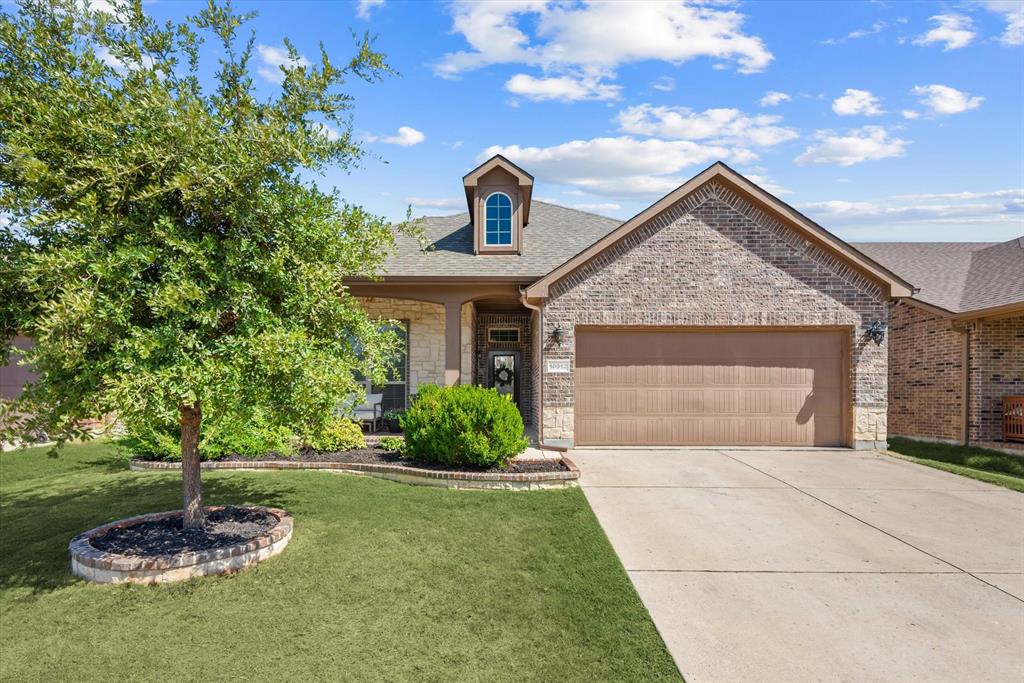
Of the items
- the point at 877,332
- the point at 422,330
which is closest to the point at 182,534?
the point at 422,330

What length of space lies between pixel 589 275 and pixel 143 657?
9693 millimetres

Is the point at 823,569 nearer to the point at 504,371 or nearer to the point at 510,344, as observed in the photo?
the point at 504,371

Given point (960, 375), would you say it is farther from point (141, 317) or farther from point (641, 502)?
point (141, 317)

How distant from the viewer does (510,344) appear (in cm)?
1655

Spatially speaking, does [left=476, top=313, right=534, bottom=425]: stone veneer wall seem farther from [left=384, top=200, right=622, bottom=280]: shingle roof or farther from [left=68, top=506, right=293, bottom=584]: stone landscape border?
[left=68, top=506, right=293, bottom=584]: stone landscape border

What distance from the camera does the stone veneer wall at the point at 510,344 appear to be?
53.6 ft

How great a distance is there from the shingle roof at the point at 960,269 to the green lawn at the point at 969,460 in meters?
3.27

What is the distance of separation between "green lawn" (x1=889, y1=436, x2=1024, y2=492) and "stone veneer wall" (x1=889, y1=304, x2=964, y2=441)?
801 mm

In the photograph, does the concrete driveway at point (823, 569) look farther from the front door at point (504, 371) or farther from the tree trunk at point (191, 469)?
the front door at point (504, 371)

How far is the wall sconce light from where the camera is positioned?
1172 centimetres

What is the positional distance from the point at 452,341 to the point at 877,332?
9.13 metres

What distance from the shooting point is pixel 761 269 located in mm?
11883

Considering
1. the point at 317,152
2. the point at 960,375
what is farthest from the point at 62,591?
the point at 960,375

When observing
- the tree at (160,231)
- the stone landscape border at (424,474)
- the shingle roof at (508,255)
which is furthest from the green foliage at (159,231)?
the shingle roof at (508,255)
